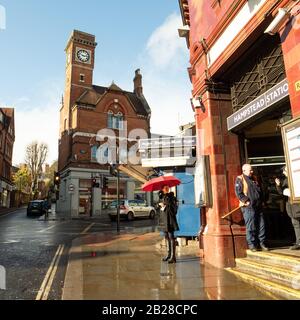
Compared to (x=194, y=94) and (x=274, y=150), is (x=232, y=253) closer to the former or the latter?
(x=274, y=150)

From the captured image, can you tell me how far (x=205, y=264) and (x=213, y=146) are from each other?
2.71 metres

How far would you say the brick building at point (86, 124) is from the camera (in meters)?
31.8

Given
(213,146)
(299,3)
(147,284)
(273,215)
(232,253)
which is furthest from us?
(273,215)

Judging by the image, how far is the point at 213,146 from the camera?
693 centimetres

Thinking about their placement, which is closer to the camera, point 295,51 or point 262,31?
point 295,51

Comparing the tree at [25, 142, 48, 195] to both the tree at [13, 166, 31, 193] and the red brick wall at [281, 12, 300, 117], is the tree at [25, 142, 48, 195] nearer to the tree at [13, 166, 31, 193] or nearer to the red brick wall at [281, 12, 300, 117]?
the tree at [13, 166, 31, 193]

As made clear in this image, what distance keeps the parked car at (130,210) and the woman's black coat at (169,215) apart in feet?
52.6

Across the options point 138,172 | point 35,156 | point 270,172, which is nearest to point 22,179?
point 35,156

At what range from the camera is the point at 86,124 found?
33281 mm

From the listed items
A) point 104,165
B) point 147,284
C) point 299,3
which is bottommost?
point 147,284

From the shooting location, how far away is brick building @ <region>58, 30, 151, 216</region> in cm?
3184

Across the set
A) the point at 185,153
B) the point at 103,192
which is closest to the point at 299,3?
the point at 185,153

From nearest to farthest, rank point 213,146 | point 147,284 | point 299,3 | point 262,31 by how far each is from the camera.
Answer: point 299,3 → point 147,284 → point 262,31 → point 213,146

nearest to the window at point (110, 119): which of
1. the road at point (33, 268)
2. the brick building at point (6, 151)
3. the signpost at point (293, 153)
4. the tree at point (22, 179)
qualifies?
the brick building at point (6, 151)
